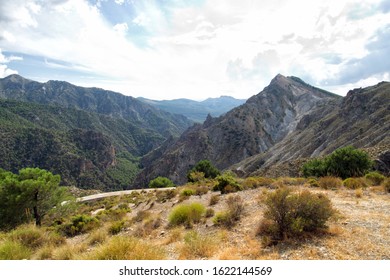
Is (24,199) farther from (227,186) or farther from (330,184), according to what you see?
(330,184)

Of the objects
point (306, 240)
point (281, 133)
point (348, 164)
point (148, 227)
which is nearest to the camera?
point (306, 240)

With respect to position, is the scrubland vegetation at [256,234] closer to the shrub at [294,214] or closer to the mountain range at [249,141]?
the shrub at [294,214]

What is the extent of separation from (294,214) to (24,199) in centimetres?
1700

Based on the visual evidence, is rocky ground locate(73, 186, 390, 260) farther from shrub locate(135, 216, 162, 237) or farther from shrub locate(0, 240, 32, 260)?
shrub locate(0, 240, 32, 260)

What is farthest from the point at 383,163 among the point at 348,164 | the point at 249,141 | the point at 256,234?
the point at 249,141

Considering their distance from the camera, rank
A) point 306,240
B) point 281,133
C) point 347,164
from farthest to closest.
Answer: point 281,133
point 347,164
point 306,240

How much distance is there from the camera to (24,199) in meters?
17.1

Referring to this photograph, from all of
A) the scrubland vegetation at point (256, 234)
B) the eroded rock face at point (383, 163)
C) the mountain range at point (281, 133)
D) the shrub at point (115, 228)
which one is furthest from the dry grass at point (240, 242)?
the mountain range at point (281, 133)

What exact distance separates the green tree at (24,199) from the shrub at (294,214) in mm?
15575

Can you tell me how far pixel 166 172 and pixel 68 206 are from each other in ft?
332

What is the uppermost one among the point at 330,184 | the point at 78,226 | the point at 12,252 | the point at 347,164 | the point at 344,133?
the point at 344,133

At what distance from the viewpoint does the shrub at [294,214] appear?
25.5ft

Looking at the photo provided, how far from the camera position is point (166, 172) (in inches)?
4774
